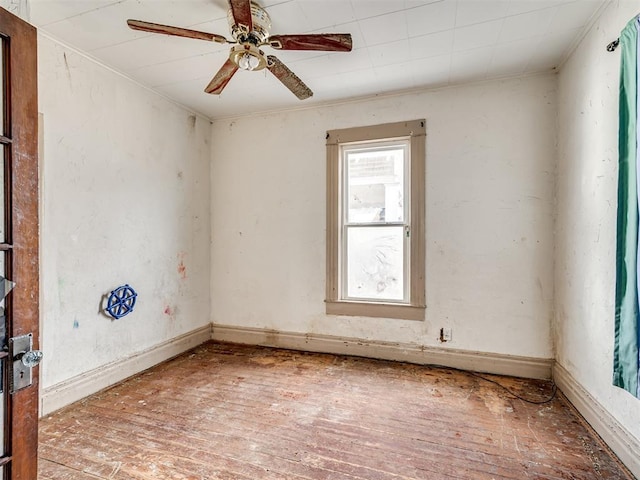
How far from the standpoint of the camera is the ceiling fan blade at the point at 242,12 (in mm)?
1587

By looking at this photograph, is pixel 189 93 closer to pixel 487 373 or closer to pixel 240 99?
pixel 240 99

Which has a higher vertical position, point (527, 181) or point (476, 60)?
point (476, 60)

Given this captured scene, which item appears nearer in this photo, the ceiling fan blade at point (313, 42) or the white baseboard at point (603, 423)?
the white baseboard at point (603, 423)

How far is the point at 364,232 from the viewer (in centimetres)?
341

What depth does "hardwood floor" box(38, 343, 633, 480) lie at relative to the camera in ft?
5.69

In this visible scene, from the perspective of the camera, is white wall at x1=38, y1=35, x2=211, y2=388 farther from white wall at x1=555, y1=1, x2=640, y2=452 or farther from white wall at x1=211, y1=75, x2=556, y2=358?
white wall at x1=555, y1=1, x2=640, y2=452

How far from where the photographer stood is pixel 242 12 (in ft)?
5.47

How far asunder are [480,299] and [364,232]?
4.05 ft

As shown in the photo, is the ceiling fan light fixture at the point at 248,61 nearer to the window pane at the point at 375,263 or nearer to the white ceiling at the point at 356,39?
the white ceiling at the point at 356,39

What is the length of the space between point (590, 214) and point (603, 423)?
1.28 meters

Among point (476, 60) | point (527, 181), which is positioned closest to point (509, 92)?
point (476, 60)

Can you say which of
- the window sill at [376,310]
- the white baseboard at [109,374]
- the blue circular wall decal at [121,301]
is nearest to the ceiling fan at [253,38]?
the blue circular wall decal at [121,301]

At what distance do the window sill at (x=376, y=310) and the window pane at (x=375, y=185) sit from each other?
2.77 feet

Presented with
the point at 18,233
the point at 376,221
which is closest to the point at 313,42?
A: the point at 18,233
